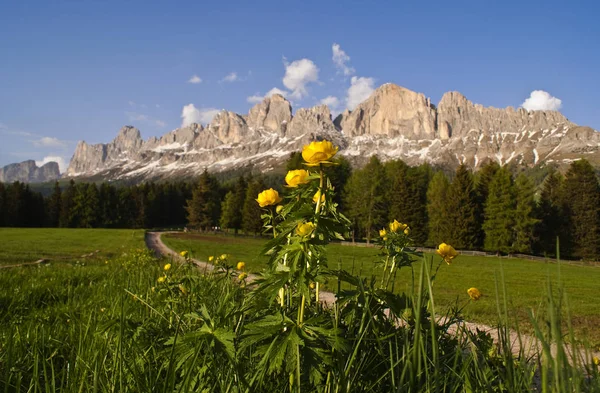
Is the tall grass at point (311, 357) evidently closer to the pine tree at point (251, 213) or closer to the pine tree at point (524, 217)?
the pine tree at point (524, 217)

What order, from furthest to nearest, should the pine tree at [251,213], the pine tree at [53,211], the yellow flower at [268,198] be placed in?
1. the pine tree at [53,211]
2. the pine tree at [251,213]
3. the yellow flower at [268,198]

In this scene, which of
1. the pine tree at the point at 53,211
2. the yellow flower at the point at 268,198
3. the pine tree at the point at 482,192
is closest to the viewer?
the yellow flower at the point at 268,198

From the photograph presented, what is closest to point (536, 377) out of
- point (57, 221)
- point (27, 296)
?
point (27, 296)

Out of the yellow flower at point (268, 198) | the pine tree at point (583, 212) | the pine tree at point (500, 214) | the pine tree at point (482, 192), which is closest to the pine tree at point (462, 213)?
the pine tree at point (482, 192)

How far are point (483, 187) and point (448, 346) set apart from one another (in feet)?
146

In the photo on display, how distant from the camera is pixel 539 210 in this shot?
3900 cm

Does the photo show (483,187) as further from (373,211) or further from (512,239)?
(373,211)

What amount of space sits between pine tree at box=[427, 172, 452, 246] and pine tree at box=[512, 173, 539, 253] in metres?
6.34

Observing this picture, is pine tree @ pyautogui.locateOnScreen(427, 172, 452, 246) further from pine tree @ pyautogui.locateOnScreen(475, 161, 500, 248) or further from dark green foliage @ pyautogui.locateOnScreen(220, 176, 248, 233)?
dark green foliage @ pyautogui.locateOnScreen(220, 176, 248, 233)

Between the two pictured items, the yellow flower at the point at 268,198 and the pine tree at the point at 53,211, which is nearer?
the yellow flower at the point at 268,198

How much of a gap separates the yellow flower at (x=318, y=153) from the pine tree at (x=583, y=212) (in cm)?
4580

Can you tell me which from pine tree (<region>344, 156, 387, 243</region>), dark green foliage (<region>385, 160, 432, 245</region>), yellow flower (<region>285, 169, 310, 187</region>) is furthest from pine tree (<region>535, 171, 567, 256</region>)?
yellow flower (<region>285, 169, 310, 187</region>)

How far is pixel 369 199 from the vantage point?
1826 inches

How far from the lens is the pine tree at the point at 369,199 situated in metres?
46.1
